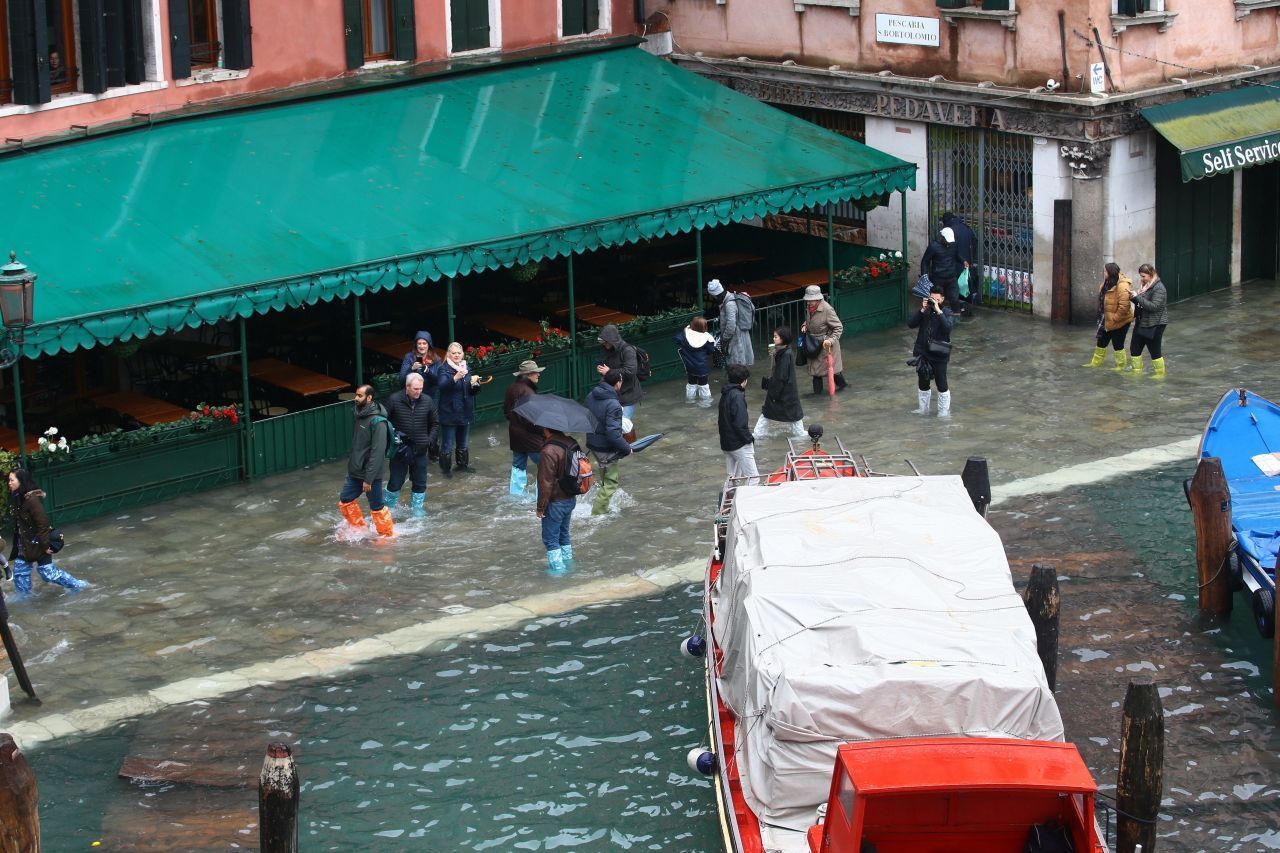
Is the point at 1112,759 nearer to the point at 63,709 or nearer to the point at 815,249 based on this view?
the point at 63,709

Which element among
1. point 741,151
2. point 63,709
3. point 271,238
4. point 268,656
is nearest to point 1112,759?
point 268,656

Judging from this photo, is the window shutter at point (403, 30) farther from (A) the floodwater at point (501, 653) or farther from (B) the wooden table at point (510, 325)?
(A) the floodwater at point (501, 653)

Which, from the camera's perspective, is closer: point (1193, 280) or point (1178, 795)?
point (1178, 795)

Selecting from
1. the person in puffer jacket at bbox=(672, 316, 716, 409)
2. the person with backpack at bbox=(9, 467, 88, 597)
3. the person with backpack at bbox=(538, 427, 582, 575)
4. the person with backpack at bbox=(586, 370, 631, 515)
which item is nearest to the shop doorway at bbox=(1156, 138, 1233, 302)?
the person in puffer jacket at bbox=(672, 316, 716, 409)

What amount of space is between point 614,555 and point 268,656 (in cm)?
387

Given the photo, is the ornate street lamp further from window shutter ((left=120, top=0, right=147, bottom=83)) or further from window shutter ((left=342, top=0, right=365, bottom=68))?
window shutter ((left=342, top=0, right=365, bottom=68))

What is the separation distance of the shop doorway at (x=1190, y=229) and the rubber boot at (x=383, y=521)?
13359 millimetres

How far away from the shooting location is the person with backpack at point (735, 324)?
2412cm

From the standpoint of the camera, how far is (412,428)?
19.7 meters

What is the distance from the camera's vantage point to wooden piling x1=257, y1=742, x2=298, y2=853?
11984 mm

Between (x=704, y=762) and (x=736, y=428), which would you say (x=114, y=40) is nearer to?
(x=736, y=428)

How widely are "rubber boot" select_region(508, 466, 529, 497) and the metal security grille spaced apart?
9.90 meters

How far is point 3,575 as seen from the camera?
1689cm

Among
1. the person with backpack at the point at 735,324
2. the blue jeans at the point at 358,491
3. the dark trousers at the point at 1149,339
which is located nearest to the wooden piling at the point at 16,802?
the blue jeans at the point at 358,491
